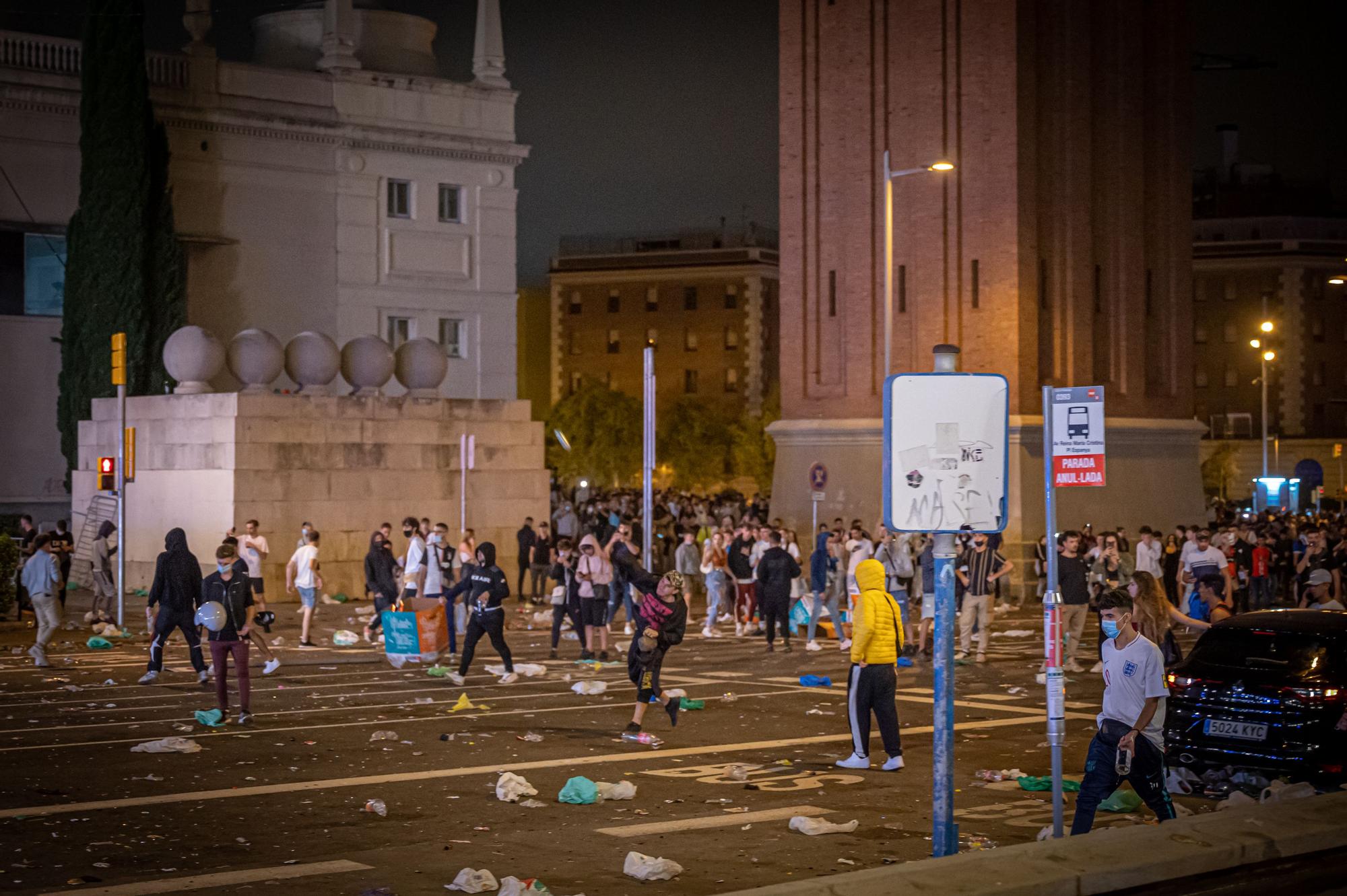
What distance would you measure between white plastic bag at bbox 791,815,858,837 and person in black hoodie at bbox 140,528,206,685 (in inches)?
385

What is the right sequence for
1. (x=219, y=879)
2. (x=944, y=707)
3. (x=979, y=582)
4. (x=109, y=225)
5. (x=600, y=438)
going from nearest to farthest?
(x=944, y=707)
(x=219, y=879)
(x=979, y=582)
(x=109, y=225)
(x=600, y=438)

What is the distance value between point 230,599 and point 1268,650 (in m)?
9.57

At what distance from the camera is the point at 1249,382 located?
102812 mm

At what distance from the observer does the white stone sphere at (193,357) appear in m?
35.0

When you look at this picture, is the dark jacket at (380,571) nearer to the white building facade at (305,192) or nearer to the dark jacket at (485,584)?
the dark jacket at (485,584)

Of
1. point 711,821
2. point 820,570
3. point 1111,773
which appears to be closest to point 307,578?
point 820,570

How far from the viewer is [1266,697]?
13.2m

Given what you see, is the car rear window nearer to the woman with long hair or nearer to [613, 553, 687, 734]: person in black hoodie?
the woman with long hair

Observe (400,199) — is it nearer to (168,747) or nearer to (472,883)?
(168,747)

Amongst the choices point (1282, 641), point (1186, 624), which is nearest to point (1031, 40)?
point (1186, 624)

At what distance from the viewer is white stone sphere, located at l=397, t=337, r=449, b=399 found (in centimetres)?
3738

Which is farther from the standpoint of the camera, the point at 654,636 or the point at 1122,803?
the point at 654,636

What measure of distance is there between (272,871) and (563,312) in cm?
10169

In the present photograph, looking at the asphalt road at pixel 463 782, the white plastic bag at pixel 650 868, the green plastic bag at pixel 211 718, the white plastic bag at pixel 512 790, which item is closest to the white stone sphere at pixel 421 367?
the asphalt road at pixel 463 782
